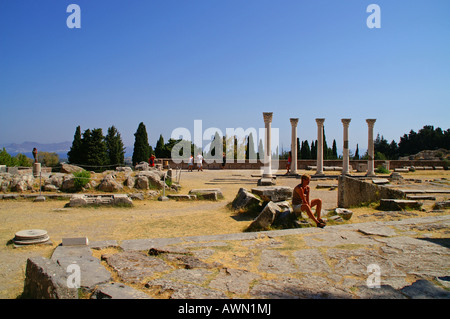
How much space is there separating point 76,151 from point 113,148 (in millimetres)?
5520

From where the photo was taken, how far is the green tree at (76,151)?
31656 mm

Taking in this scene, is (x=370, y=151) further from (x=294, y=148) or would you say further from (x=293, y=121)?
(x=293, y=121)

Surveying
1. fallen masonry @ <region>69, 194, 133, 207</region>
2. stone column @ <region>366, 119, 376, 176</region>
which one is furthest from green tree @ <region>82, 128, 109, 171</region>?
stone column @ <region>366, 119, 376, 176</region>

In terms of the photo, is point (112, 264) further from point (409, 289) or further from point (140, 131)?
point (140, 131)

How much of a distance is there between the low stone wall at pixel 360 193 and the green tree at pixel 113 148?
28.7 m

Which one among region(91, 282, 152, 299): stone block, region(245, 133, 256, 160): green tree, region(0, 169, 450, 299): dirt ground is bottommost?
region(0, 169, 450, 299): dirt ground

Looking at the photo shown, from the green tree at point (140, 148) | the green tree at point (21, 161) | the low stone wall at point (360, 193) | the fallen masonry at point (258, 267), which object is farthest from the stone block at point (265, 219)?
the green tree at point (140, 148)

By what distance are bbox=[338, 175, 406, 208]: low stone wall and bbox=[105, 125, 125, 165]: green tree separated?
28.7 meters

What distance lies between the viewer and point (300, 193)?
812 cm

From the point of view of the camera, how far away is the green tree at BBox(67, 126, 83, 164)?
31656 mm

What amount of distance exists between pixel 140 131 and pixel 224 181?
20.4 m

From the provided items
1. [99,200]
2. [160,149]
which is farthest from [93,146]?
[99,200]

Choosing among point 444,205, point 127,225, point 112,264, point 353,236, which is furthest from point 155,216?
point 444,205

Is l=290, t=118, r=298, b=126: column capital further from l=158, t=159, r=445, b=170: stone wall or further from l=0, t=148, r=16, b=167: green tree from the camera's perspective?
l=0, t=148, r=16, b=167: green tree
